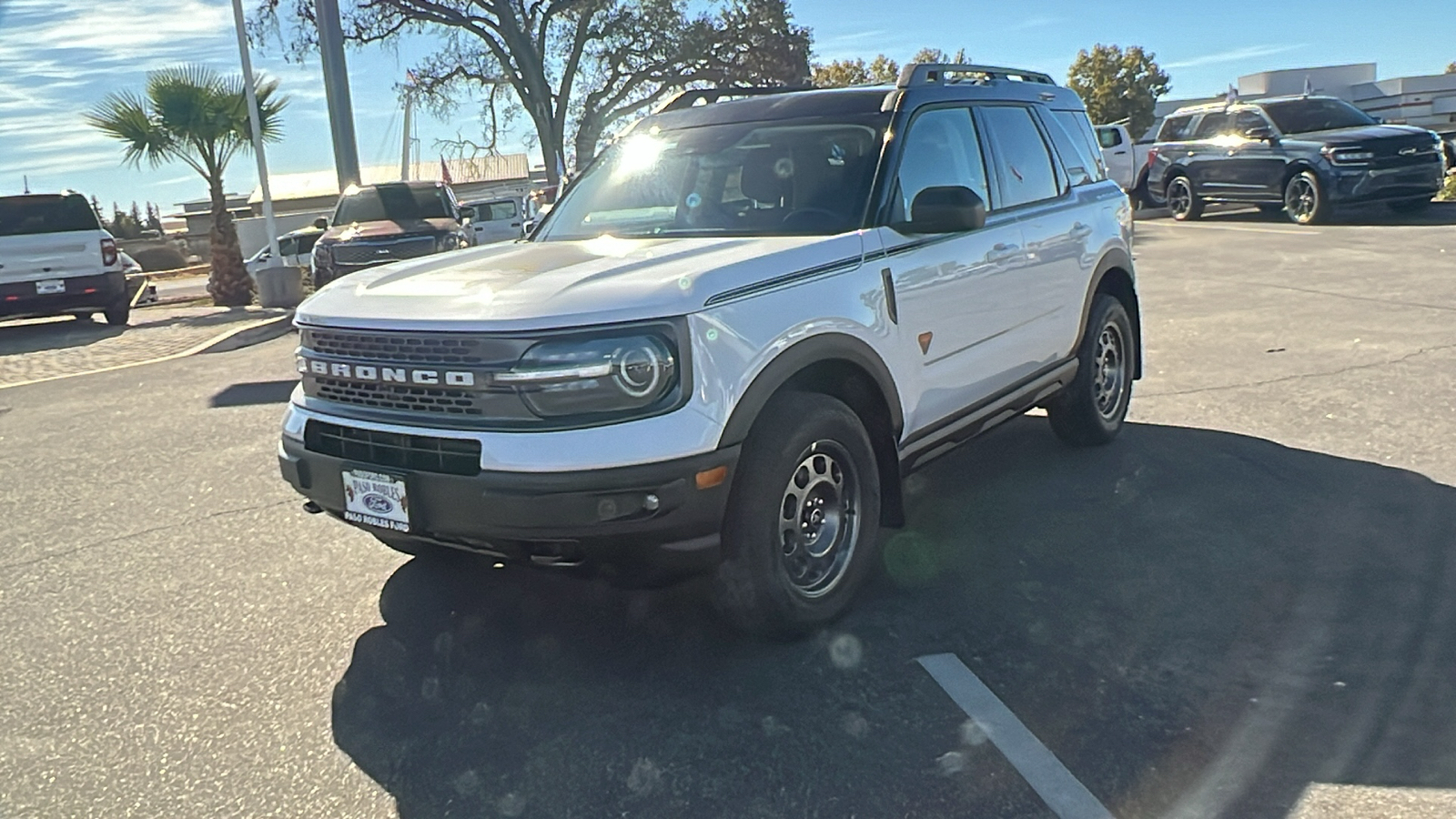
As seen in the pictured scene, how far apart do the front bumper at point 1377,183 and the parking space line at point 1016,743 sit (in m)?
15.9

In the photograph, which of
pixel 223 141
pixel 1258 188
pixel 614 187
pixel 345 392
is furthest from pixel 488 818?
pixel 223 141

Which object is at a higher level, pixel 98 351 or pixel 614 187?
pixel 614 187

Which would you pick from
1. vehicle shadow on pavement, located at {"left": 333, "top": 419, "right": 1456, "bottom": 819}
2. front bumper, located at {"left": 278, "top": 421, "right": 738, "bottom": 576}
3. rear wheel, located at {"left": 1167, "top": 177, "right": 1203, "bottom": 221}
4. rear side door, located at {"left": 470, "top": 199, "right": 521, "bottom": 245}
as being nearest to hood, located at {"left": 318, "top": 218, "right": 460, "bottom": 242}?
rear side door, located at {"left": 470, "top": 199, "right": 521, "bottom": 245}

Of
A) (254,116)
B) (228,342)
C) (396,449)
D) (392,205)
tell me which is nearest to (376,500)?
(396,449)

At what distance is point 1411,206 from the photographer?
Answer: 18.4 meters

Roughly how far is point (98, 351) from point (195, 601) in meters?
9.36

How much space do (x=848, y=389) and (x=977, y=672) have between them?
3.51 ft

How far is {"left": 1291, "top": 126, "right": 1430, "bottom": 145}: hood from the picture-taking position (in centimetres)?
1673

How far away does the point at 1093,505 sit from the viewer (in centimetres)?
516

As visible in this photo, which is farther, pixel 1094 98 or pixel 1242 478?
pixel 1094 98

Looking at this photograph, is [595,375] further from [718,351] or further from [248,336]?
[248,336]

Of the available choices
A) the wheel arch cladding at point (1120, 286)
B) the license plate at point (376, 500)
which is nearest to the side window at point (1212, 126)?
the wheel arch cladding at point (1120, 286)

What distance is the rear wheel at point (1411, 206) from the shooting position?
17984 mm

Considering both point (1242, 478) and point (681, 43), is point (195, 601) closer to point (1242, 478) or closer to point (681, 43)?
point (1242, 478)
